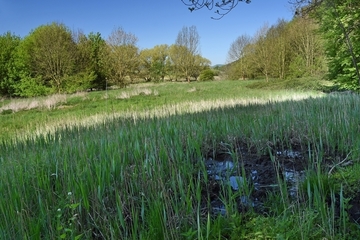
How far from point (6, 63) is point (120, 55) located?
14.9 meters

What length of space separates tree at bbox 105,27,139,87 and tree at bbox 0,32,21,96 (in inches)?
487

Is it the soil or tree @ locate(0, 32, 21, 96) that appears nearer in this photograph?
the soil

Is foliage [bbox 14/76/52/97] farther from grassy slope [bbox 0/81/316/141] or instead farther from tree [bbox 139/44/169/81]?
tree [bbox 139/44/169/81]

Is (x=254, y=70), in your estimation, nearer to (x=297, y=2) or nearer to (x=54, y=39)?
(x=54, y=39)

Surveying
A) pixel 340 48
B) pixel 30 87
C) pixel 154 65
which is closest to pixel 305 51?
pixel 340 48

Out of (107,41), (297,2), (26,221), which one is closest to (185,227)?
(26,221)

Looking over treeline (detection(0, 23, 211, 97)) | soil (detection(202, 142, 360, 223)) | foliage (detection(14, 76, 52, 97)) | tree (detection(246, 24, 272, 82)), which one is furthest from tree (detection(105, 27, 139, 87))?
soil (detection(202, 142, 360, 223))

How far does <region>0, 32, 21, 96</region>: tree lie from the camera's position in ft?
104

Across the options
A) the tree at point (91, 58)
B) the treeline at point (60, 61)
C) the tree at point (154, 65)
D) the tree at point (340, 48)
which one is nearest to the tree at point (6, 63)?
the treeline at point (60, 61)

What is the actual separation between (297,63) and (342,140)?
3274cm

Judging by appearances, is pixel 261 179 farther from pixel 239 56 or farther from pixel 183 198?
pixel 239 56

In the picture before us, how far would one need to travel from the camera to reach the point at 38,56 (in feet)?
98.4

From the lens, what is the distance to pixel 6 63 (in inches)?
1259

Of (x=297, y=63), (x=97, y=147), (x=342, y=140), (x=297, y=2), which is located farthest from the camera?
(x=297, y=63)
